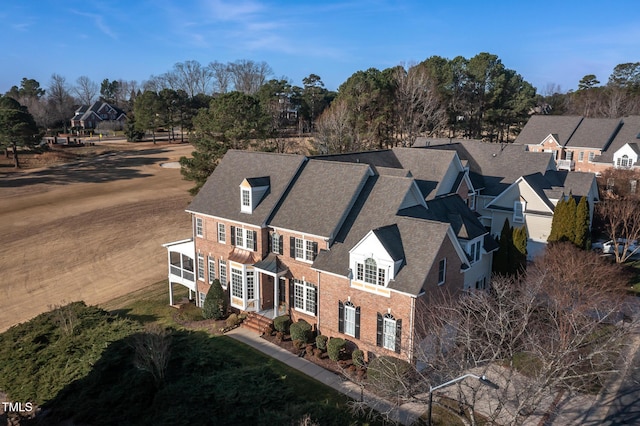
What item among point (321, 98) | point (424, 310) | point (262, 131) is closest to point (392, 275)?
point (424, 310)

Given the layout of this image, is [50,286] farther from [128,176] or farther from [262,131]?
[128,176]

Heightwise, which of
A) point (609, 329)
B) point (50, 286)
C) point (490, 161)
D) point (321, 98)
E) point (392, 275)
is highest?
point (321, 98)

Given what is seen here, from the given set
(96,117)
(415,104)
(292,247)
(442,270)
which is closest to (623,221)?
(442,270)

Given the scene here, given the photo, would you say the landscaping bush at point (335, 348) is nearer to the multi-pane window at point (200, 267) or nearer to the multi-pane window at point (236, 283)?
the multi-pane window at point (236, 283)

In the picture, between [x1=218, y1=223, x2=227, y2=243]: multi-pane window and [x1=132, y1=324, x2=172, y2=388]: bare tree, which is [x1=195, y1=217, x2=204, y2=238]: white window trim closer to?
[x1=218, y1=223, x2=227, y2=243]: multi-pane window

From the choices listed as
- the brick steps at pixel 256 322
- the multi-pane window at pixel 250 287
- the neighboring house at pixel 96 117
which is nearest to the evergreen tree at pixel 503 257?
the brick steps at pixel 256 322

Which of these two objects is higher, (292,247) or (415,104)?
(415,104)

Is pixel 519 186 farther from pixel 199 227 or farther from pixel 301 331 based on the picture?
pixel 199 227
